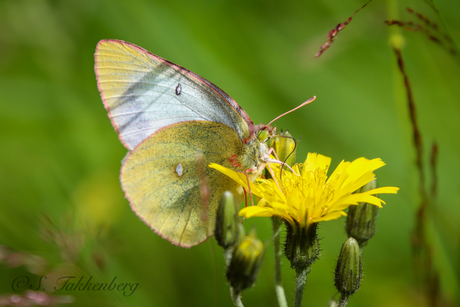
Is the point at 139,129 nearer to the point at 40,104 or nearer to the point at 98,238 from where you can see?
the point at 98,238

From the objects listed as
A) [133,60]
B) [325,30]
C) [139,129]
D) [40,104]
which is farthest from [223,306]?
[325,30]

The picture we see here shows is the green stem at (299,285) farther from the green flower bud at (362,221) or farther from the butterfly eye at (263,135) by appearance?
the butterfly eye at (263,135)

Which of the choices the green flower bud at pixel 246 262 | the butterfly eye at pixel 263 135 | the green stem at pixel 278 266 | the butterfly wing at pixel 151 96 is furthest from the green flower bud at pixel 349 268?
the butterfly wing at pixel 151 96

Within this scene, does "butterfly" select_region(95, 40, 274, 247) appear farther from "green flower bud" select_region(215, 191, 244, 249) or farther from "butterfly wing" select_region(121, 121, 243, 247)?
"green flower bud" select_region(215, 191, 244, 249)

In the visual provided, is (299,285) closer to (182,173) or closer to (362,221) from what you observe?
(362,221)

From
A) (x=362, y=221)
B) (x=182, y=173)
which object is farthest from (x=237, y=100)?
(x=362, y=221)

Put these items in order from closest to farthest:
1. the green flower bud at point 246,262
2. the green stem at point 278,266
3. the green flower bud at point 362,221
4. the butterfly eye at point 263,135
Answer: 1. the green flower bud at point 246,262
2. the green stem at point 278,266
3. the green flower bud at point 362,221
4. the butterfly eye at point 263,135
